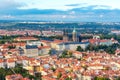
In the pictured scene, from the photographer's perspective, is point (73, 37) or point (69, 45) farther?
point (73, 37)

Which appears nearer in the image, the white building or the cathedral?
the white building

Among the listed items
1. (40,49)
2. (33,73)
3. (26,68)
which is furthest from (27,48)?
(33,73)

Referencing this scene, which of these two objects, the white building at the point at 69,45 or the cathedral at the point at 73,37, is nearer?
the white building at the point at 69,45

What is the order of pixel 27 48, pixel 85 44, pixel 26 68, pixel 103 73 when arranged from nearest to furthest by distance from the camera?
pixel 103 73, pixel 26 68, pixel 27 48, pixel 85 44

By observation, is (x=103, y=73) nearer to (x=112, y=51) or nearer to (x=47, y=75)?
(x=47, y=75)

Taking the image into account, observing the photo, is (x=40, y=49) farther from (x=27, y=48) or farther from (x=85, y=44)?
(x=85, y=44)

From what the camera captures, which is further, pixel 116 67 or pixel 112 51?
pixel 112 51

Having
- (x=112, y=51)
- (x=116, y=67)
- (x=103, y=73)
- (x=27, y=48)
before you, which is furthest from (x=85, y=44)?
(x=103, y=73)

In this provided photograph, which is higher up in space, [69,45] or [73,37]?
[73,37]

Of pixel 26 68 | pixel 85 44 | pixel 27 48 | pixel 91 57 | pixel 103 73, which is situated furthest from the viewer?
pixel 85 44
